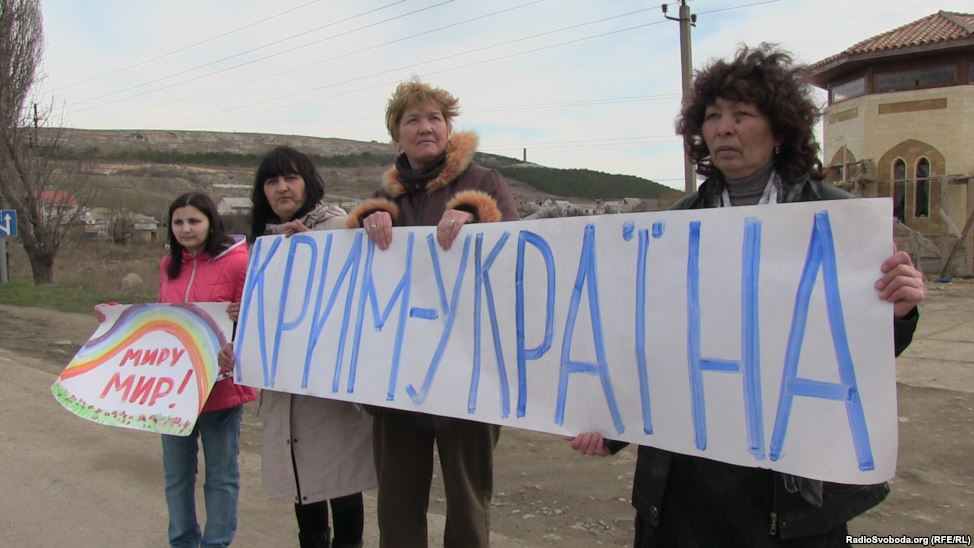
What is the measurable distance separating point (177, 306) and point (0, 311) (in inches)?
457

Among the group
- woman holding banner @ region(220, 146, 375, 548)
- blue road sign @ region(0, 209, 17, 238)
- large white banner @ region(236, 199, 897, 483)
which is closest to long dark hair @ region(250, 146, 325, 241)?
woman holding banner @ region(220, 146, 375, 548)

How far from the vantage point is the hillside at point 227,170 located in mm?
57469

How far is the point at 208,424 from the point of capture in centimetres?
286

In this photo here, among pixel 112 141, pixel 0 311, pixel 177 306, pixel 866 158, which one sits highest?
pixel 112 141

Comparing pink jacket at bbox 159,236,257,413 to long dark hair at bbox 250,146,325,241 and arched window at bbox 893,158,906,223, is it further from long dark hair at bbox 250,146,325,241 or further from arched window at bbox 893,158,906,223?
arched window at bbox 893,158,906,223

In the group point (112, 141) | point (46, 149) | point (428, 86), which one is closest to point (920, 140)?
point (428, 86)

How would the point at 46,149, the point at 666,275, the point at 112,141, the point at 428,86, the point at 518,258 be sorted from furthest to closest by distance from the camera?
the point at 112,141
the point at 46,149
the point at 428,86
the point at 518,258
the point at 666,275

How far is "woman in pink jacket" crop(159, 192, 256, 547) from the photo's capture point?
2857mm

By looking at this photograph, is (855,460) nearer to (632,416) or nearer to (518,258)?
(632,416)

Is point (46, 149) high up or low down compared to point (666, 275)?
up

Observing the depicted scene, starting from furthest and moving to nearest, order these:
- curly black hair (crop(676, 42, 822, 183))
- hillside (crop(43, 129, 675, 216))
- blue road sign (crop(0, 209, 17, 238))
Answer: hillside (crop(43, 129, 675, 216))
blue road sign (crop(0, 209, 17, 238))
curly black hair (crop(676, 42, 822, 183))

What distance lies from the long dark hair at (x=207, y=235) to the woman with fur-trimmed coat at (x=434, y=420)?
2.69 feet

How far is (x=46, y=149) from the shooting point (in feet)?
66.6

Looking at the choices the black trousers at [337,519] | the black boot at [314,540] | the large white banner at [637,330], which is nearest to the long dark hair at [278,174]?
the large white banner at [637,330]
